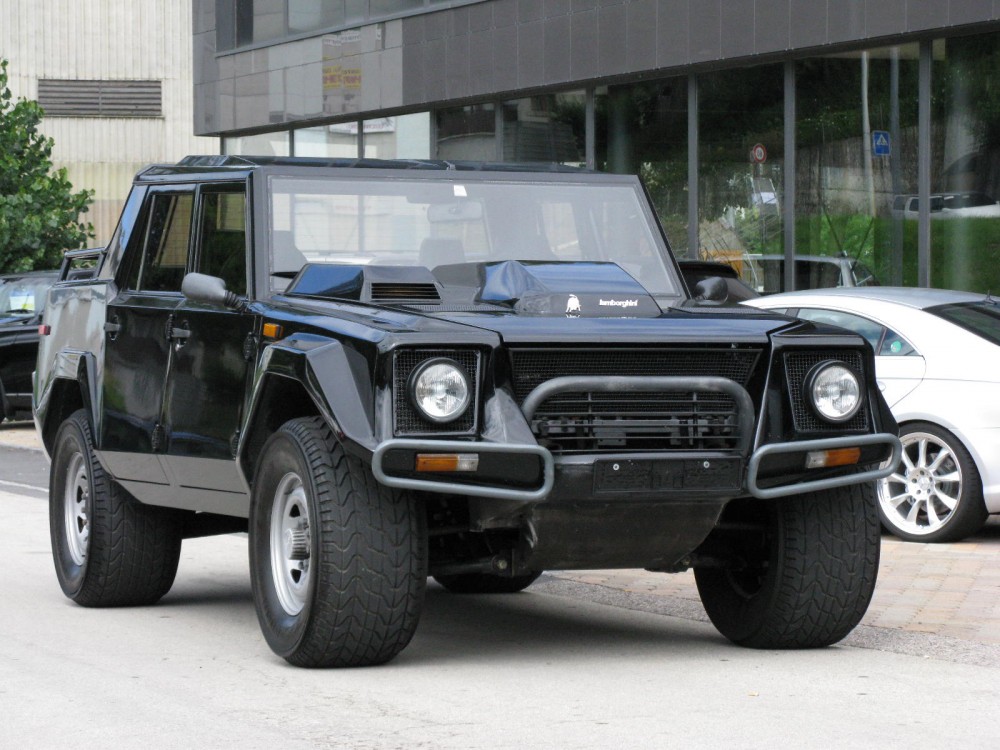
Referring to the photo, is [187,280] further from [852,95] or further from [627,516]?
[852,95]

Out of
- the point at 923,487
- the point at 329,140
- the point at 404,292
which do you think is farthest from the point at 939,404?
the point at 329,140

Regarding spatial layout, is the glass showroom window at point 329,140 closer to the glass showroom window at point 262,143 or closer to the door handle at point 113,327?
the glass showroom window at point 262,143

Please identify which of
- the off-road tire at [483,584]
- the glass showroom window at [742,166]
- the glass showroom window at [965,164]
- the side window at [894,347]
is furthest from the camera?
the glass showroom window at [742,166]

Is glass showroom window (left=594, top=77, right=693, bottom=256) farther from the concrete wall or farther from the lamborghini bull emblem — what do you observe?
the lamborghini bull emblem

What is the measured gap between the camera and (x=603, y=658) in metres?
6.67

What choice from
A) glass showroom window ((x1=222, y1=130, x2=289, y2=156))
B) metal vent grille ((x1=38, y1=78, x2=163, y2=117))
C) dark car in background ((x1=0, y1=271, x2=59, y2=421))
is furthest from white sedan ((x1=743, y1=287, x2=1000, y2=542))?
metal vent grille ((x1=38, y1=78, x2=163, y2=117))

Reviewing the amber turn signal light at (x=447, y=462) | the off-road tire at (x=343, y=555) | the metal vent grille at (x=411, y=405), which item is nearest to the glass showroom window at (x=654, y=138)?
the off-road tire at (x=343, y=555)

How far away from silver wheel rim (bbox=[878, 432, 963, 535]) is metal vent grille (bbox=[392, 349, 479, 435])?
5.16m

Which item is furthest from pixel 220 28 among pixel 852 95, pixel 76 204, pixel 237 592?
pixel 237 592

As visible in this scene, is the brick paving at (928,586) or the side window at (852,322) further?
the side window at (852,322)

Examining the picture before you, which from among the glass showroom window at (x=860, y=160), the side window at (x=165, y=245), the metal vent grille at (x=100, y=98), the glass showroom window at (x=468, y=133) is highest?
the metal vent grille at (x=100, y=98)

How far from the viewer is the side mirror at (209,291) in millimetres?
6738

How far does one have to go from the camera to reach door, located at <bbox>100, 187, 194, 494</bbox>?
7480mm

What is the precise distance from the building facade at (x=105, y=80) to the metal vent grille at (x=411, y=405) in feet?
135
